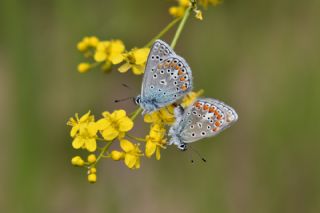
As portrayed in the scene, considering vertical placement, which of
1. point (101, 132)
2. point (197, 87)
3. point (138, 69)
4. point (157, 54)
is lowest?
point (197, 87)

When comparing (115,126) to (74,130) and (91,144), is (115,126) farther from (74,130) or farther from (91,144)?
(74,130)

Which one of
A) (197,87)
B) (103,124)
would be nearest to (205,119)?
(103,124)

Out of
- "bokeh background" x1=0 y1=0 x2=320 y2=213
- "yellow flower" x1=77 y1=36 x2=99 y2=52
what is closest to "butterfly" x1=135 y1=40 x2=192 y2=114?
"yellow flower" x1=77 y1=36 x2=99 y2=52

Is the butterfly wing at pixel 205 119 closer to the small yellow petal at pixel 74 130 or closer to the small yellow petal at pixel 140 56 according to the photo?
the small yellow petal at pixel 140 56

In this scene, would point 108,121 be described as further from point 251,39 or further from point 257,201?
point 251,39

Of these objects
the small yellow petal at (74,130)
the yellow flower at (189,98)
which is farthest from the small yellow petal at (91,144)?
the yellow flower at (189,98)

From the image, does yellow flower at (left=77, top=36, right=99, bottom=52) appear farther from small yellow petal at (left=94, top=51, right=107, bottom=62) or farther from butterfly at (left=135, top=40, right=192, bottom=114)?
butterfly at (left=135, top=40, right=192, bottom=114)
